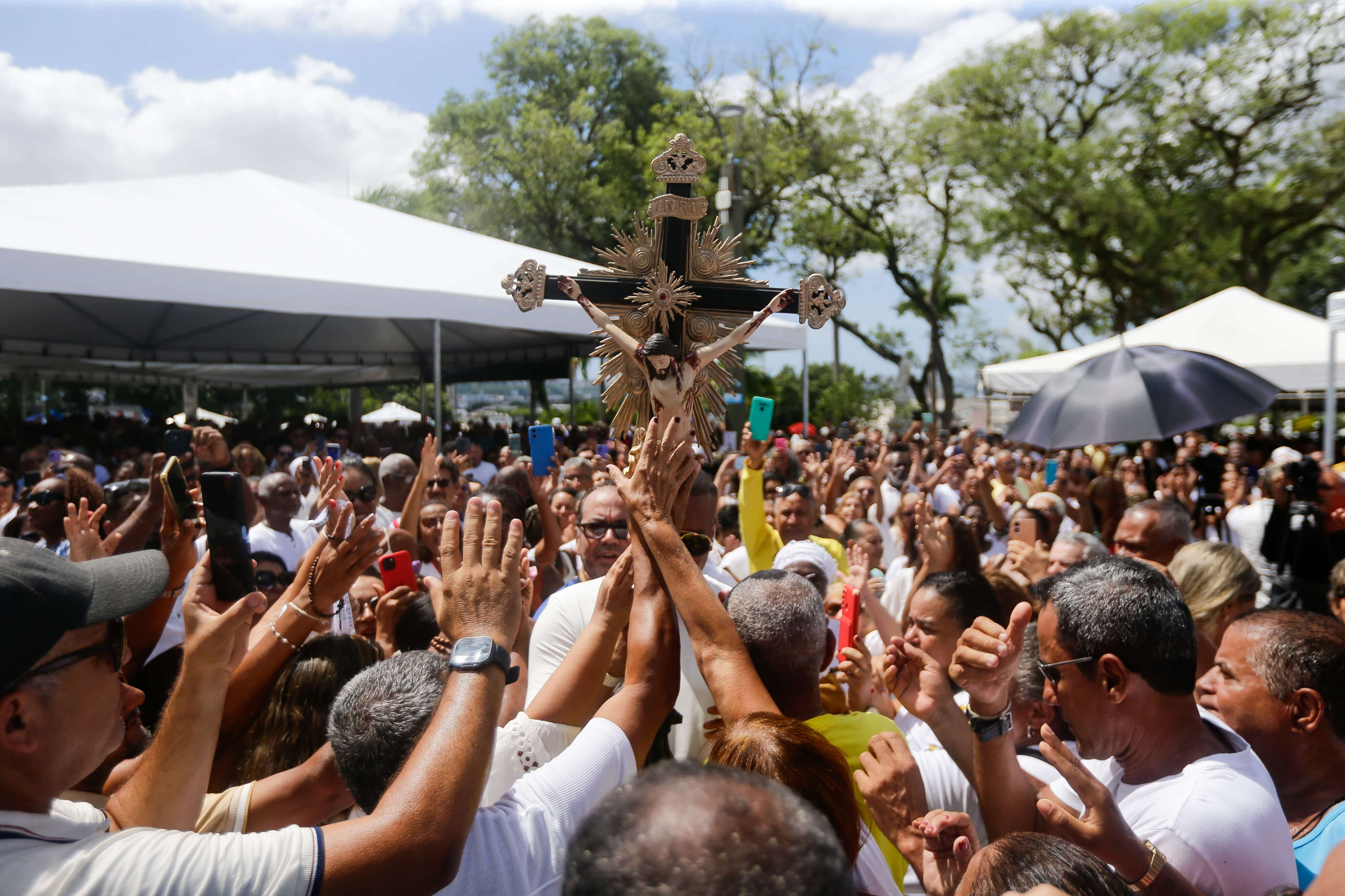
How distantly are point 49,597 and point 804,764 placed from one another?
49.7 inches

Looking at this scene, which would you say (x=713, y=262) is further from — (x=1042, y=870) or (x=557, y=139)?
(x=557, y=139)

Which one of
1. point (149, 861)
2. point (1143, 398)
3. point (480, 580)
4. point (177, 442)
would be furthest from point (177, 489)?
point (1143, 398)

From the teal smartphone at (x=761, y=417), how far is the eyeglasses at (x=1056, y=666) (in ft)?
6.91

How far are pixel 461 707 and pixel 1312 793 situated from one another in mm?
2246

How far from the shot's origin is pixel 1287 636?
2482 millimetres

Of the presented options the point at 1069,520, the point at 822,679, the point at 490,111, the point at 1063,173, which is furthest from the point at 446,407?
the point at 822,679

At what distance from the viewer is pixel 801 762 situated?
1.71 metres

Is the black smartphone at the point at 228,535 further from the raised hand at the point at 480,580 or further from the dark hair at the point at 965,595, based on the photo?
the dark hair at the point at 965,595

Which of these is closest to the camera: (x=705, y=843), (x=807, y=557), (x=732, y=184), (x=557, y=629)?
(x=705, y=843)

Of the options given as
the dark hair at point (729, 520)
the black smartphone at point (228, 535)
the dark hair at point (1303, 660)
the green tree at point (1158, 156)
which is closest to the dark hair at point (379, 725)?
the black smartphone at point (228, 535)

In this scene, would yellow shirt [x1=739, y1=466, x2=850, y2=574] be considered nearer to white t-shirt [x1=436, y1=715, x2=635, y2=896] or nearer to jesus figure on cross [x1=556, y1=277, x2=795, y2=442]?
jesus figure on cross [x1=556, y1=277, x2=795, y2=442]

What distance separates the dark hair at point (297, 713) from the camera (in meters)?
2.38

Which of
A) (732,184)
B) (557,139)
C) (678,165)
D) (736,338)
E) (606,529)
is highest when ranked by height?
(557,139)

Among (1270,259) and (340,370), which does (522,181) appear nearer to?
(340,370)
